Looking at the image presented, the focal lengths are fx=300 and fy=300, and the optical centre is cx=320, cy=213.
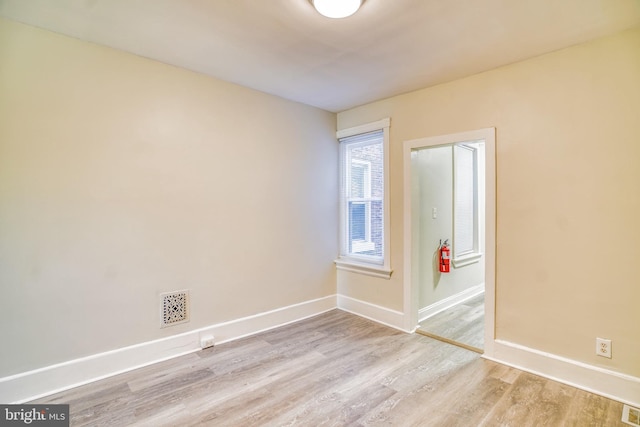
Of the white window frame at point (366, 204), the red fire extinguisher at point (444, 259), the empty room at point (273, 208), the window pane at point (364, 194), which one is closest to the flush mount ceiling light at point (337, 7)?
the empty room at point (273, 208)

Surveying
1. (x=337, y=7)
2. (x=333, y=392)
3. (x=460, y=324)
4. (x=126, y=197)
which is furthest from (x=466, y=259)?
(x=126, y=197)

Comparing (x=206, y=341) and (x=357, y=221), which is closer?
(x=206, y=341)

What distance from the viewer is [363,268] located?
372cm

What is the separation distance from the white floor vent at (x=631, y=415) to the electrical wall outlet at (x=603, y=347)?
0.31 m

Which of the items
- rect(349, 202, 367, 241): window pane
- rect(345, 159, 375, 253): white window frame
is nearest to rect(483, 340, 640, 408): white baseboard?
rect(345, 159, 375, 253): white window frame

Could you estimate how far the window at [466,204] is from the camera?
4168mm

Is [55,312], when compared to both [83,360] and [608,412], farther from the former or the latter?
[608,412]

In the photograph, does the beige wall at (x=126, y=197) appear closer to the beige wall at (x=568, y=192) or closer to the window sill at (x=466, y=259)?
the beige wall at (x=568, y=192)

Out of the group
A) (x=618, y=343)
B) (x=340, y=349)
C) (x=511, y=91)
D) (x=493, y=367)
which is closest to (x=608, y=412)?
(x=618, y=343)

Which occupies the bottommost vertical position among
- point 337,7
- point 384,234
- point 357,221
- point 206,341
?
point 206,341

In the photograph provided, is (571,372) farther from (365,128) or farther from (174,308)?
(174,308)

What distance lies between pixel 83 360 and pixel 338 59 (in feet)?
10.2

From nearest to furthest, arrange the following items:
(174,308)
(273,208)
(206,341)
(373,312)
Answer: (174,308) < (206,341) < (273,208) < (373,312)

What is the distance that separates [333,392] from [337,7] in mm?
2565
